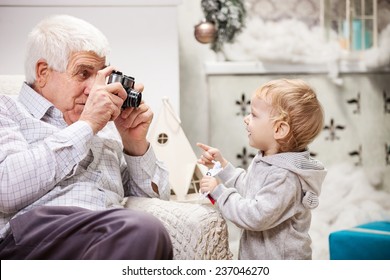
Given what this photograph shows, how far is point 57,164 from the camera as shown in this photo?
1353mm

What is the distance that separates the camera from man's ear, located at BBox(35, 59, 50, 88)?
1.53m

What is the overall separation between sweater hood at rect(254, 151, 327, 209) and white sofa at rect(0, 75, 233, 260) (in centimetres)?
21

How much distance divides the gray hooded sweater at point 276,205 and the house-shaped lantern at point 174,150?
58cm

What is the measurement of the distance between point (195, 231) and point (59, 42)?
1.92ft

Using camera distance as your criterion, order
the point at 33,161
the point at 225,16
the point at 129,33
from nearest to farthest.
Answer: the point at 33,161 < the point at 129,33 < the point at 225,16

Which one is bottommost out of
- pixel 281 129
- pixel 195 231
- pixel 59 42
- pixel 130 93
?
pixel 195 231

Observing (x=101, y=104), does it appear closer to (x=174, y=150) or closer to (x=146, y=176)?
(x=146, y=176)

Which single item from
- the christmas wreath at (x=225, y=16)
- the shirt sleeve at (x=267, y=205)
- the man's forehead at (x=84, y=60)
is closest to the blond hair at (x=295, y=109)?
the shirt sleeve at (x=267, y=205)

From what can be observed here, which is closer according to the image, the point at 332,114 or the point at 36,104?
the point at 36,104

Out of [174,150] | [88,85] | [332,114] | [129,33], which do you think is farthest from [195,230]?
[332,114]

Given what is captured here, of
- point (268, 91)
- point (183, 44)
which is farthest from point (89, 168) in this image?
point (183, 44)

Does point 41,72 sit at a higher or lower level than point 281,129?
higher

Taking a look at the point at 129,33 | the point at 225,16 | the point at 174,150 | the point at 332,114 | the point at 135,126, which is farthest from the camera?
the point at 332,114

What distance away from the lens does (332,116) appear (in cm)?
301
